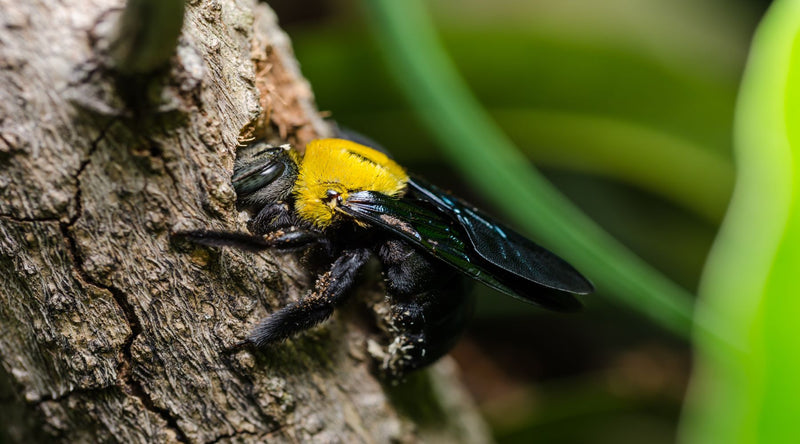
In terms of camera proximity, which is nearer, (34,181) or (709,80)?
(34,181)

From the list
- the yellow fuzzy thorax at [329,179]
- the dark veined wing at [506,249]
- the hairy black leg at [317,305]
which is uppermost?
the yellow fuzzy thorax at [329,179]

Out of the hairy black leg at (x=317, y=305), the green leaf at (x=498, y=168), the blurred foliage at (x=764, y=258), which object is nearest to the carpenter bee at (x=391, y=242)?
the hairy black leg at (x=317, y=305)

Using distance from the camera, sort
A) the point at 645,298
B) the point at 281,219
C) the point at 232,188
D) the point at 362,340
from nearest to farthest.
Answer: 1. the point at 232,188
2. the point at 281,219
3. the point at 362,340
4. the point at 645,298

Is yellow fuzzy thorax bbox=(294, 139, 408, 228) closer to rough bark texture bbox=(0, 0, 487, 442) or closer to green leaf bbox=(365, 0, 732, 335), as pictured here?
rough bark texture bbox=(0, 0, 487, 442)

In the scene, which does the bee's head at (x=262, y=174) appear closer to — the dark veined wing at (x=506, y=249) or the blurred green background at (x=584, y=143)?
the dark veined wing at (x=506, y=249)

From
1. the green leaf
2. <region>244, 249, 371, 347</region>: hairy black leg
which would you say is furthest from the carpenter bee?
the green leaf

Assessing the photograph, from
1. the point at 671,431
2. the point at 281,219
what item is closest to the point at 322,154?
the point at 281,219

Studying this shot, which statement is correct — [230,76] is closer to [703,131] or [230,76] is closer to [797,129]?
[797,129]
